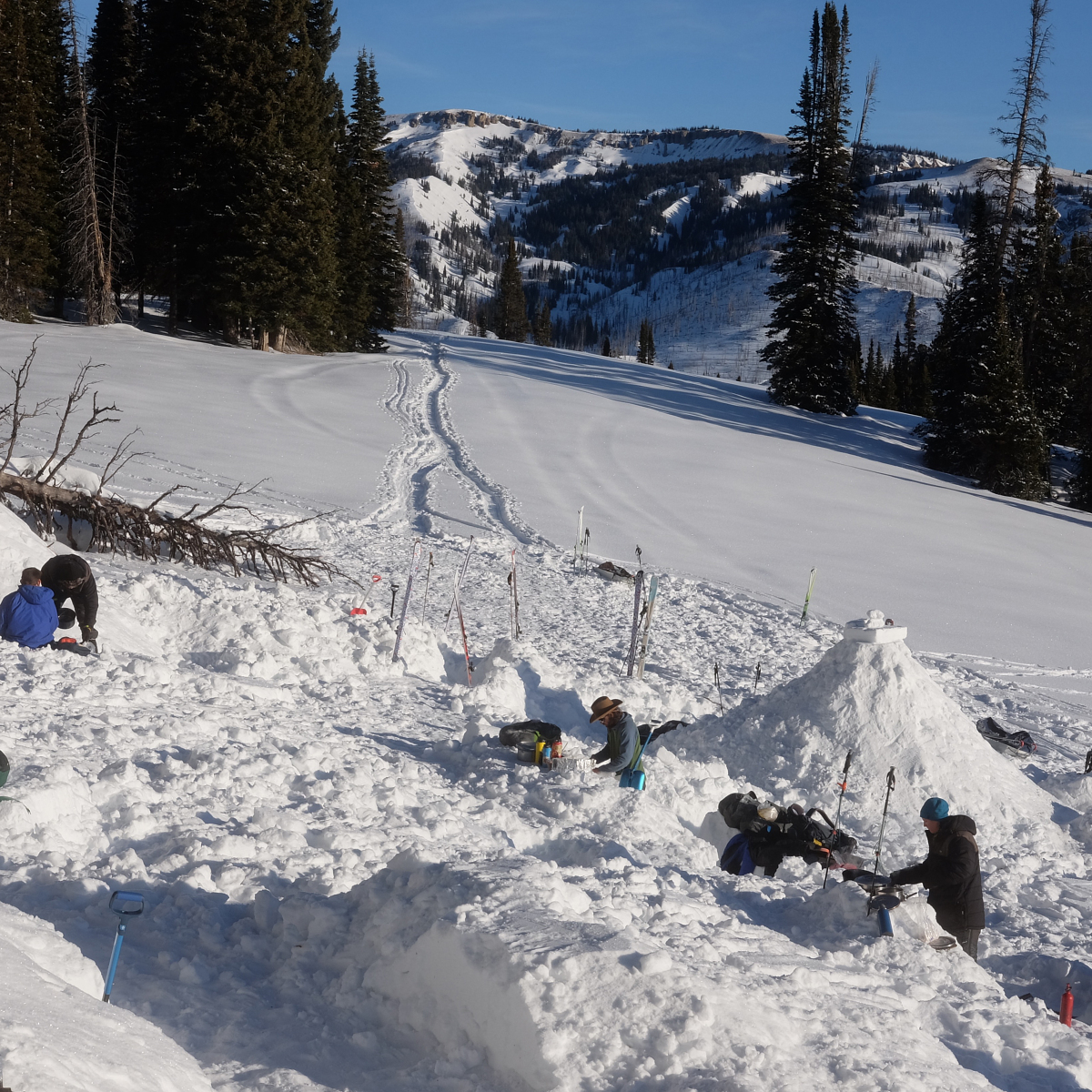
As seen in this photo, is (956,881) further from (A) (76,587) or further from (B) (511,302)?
(B) (511,302)

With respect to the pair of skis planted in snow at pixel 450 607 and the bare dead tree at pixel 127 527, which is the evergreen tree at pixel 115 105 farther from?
the bare dead tree at pixel 127 527

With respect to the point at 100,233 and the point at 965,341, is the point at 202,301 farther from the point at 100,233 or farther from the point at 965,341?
the point at 965,341

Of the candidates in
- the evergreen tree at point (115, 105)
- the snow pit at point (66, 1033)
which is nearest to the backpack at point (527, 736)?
the snow pit at point (66, 1033)

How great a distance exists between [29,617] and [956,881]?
677 cm

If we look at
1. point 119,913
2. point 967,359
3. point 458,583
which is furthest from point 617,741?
point 967,359

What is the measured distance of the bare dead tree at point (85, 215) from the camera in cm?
2995

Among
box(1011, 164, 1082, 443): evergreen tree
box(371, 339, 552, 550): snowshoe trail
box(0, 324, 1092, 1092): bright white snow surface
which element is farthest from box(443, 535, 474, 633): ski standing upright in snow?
box(1011, 164, 1082, 443): evergreen tree

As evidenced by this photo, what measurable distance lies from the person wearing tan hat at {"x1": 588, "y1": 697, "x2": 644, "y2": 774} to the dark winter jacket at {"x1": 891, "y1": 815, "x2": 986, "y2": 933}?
240 centimetres

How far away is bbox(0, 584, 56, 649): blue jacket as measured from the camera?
7078mm

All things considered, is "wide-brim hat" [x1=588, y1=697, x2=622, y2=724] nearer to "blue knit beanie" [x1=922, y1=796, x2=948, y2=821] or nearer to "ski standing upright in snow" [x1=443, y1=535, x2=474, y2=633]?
"blue knit beanie" [x1=922, y1=796, x2=948, y2=821]

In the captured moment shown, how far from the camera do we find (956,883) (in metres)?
5.75

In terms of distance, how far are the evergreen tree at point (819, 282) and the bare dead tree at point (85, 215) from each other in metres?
23.2

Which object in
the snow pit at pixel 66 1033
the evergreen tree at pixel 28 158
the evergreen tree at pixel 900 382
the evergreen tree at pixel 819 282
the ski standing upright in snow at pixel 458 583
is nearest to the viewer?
the snow pit at pixel 66 1033

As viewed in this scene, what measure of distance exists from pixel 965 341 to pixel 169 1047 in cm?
3326
